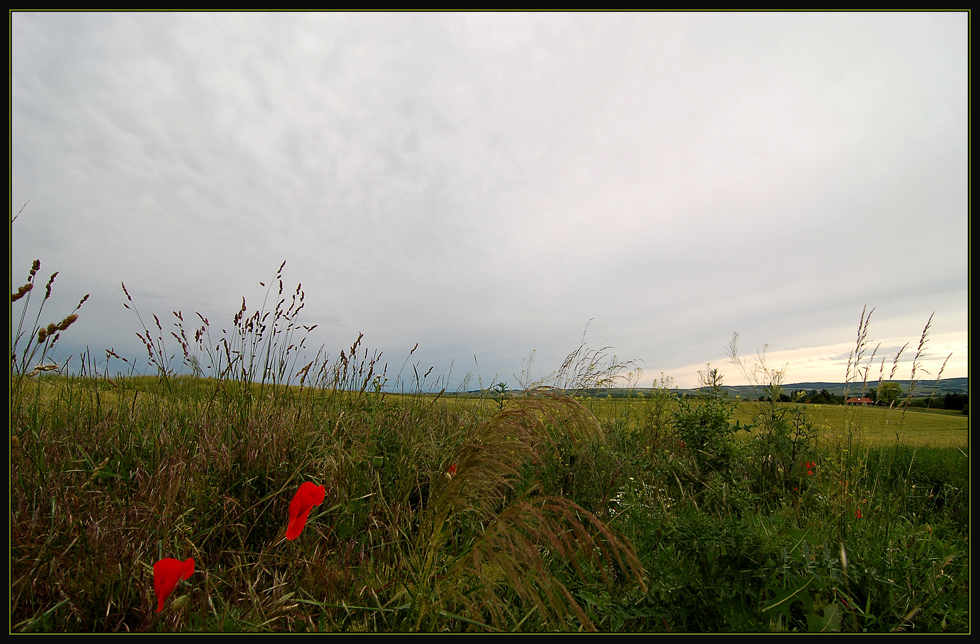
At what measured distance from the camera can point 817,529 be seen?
2.40m

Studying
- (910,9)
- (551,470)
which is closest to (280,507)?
(551,470)

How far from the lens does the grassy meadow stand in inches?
58.3

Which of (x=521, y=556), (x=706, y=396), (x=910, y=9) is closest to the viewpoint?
(x=521, y=556)

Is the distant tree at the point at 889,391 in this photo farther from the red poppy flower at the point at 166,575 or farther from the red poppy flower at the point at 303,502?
the red poppy flower at the point at 166,575

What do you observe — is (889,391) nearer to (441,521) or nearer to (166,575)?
(441,521)

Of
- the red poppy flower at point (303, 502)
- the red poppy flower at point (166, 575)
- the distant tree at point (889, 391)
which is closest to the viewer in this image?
the red poppy flower at point (166, 575)

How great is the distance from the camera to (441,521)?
1338mm

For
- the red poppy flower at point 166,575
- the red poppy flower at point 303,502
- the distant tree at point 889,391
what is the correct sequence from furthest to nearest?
the distant tree at point 889,391
the red poppy flower at point 303,502
the red poppy flower at point 166,575

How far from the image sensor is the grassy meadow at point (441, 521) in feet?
4.86

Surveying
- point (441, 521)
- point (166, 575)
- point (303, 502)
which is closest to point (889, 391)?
point (441, 521)

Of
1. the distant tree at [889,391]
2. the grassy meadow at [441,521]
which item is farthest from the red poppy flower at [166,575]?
the distant tree at [889,391]

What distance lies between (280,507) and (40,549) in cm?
93

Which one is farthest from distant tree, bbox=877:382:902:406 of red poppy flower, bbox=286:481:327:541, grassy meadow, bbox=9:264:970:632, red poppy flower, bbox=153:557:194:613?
red poppy flower, bbox=153:557:194:613
